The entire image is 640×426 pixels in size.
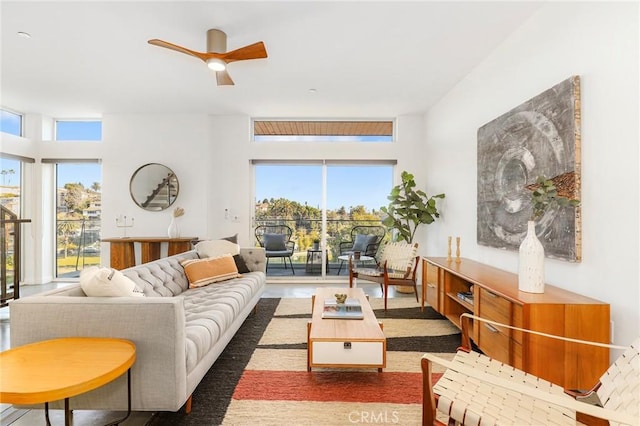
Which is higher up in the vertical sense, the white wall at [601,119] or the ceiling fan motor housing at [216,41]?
the ceiling fan motor housing at [216,41]

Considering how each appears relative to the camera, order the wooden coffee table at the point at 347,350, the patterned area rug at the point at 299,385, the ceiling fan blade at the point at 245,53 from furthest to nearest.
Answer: the ceiling fan blade at the point at 245,53 < the wooden coffee table at the point at 347,350 < the patterned area rug at the point at 299,385

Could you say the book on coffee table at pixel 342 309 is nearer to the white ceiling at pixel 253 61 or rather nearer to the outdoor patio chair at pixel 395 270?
the outdoor patio chair at pixel 395 270

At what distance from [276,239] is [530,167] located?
403 centimetres

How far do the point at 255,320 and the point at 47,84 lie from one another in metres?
4.07

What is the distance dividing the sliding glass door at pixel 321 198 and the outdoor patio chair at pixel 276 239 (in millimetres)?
91

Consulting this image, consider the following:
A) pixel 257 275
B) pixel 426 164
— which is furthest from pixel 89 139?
pixel 426 164

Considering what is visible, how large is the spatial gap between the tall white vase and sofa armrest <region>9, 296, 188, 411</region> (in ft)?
7.20

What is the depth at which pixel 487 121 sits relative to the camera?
10.9 ft

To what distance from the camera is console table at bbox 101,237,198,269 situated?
196 inches

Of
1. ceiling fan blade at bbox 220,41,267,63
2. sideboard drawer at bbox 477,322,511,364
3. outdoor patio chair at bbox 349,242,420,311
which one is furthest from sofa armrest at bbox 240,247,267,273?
sideboard drawer at bbox 477,322,511,364

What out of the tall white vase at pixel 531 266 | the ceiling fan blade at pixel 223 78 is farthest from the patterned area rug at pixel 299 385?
the ceiling fan blade at pixel 223 78

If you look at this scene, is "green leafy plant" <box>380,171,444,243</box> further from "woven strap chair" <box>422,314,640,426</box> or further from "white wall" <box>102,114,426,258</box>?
"woven strap chair" <box>422,314,640,426</box>

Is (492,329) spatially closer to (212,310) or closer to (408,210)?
(212,310)

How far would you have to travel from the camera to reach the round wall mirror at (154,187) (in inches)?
209
